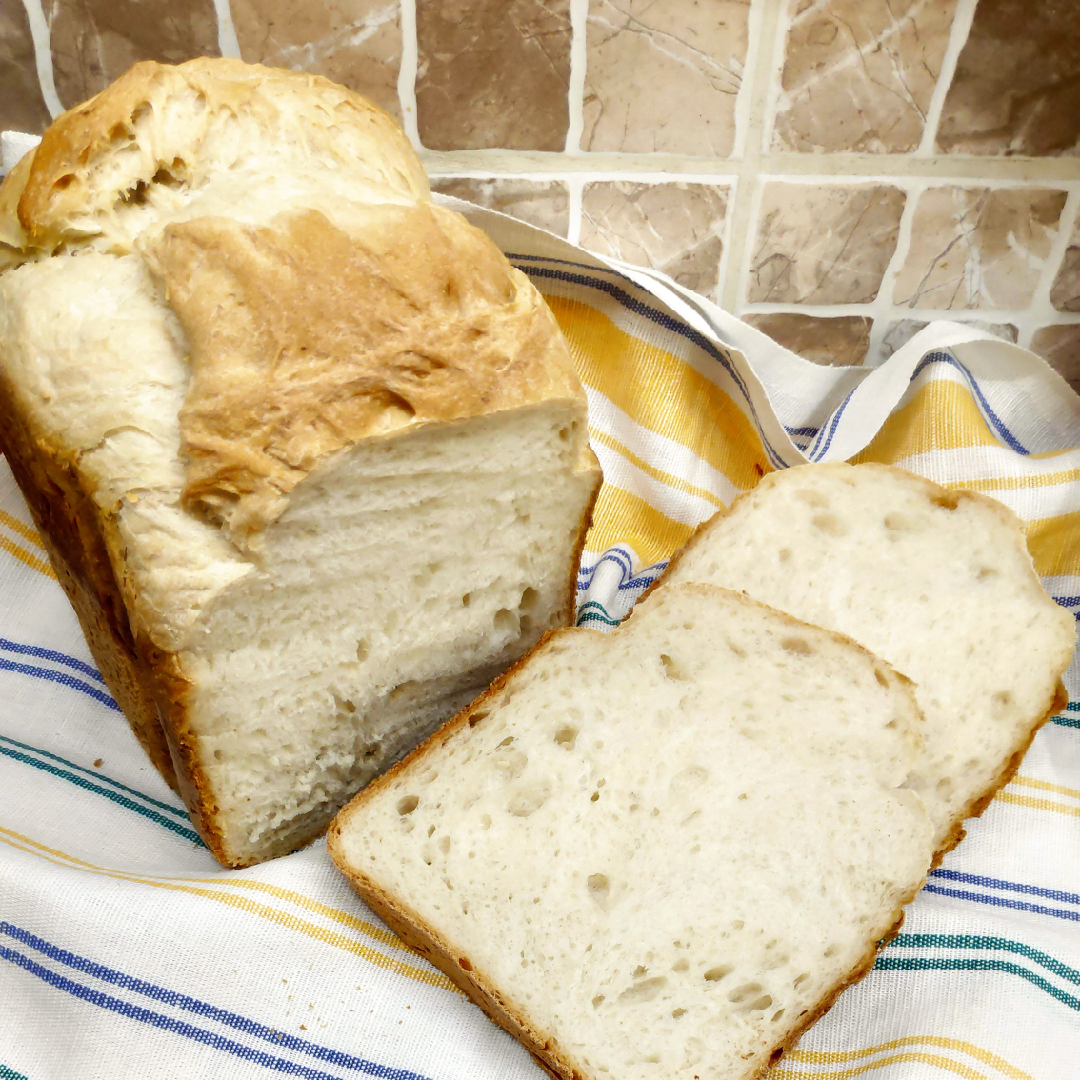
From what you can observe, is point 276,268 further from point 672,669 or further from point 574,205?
point 574,205

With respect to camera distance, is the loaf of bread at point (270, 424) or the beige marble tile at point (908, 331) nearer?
the loaf of bread at point (270, 424)

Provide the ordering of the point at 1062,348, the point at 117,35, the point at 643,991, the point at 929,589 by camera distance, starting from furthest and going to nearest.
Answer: the point at 1062,348, the point at 117,35, the point at 929,589, the point at 643,991

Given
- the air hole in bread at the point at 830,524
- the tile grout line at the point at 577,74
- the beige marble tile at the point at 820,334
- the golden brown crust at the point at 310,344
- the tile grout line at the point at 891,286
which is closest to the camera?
the golden brown crust at the point at 310,344

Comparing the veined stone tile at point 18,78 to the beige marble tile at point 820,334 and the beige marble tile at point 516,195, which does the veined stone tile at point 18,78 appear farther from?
the beige marble tile at point 820,334

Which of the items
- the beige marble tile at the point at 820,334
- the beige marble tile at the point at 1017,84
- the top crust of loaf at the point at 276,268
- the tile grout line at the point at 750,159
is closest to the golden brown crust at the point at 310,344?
the top crust of loaf at the point at 276,268

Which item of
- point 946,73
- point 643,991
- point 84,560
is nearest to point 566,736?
point 643,991

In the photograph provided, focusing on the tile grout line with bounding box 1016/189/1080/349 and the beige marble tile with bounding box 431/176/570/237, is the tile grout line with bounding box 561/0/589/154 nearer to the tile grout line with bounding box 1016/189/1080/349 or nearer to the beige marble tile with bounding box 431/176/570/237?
the beige marble tile with bounding box 431/176/570/237
